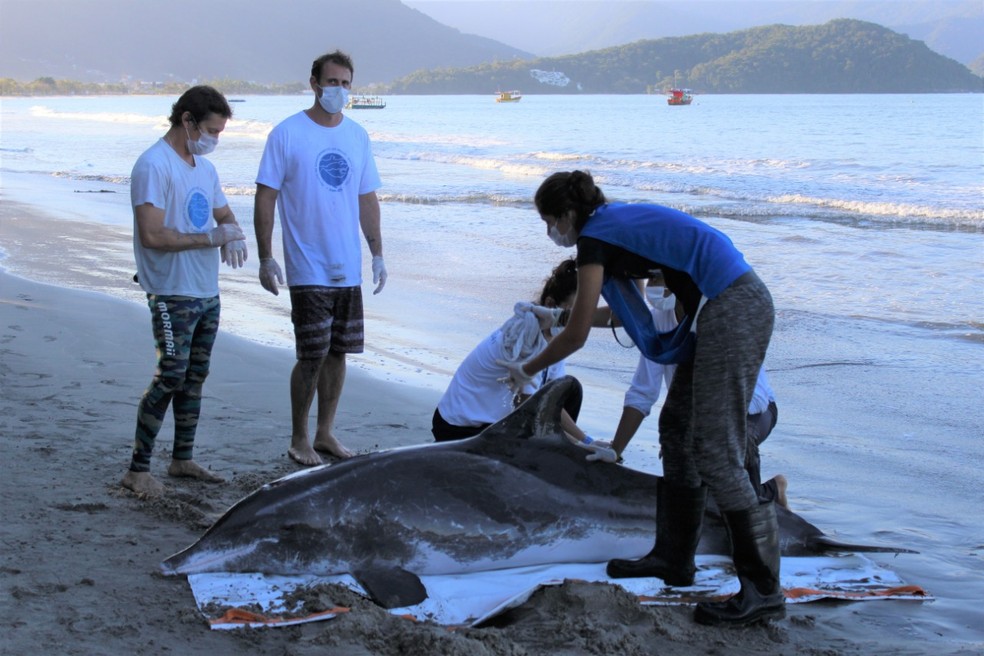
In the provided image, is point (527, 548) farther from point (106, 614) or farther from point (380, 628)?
point (106, 614)

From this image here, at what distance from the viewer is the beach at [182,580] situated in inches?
157

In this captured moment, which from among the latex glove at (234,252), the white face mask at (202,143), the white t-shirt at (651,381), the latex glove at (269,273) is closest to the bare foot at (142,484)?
the latex glove at (234,252)

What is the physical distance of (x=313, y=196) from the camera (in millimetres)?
6438

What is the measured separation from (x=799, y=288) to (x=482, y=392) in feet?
27.1

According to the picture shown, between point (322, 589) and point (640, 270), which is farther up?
point (640, 270)

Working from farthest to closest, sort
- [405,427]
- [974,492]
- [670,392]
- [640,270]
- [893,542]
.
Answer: [405,427] → [974,492] → [893,542] → [670,392] → [640,270]

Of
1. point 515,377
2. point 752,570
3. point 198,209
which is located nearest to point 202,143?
point 198,209

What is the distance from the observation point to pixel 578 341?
14.7 feet

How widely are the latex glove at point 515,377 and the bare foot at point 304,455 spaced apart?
1438 mm

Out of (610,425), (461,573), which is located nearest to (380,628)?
(461,573)

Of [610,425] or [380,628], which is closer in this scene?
[380,628]

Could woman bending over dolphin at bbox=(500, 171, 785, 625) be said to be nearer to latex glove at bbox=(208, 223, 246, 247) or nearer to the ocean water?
the ocean water

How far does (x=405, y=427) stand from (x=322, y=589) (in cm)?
289

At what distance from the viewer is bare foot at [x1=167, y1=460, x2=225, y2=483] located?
19.5ft
